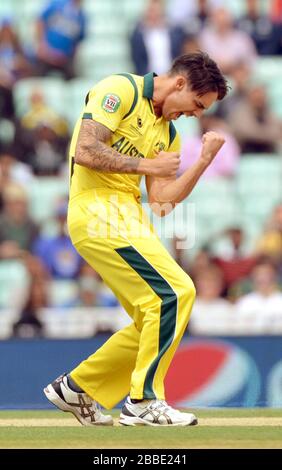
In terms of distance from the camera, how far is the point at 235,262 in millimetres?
12328

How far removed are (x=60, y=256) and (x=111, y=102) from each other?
18.4 feet

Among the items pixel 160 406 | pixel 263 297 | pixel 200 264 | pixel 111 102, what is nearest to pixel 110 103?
pixel 111 102

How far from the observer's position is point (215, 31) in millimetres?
14594

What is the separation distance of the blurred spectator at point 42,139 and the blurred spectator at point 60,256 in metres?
1.32

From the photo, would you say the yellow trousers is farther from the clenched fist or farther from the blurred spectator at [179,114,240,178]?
the blurred spectator at [179,114,240,178]

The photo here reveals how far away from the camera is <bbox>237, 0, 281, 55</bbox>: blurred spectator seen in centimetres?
1482

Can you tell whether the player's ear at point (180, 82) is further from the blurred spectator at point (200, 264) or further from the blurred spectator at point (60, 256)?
the blurred spectator at point (60, 256)

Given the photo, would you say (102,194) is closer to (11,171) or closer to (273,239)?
(273,239)

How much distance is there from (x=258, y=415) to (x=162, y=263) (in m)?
1.41

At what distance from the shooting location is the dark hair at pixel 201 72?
7.21m

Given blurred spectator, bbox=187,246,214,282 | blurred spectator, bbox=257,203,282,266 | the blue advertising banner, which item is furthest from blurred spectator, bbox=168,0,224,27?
the blue advertising banner

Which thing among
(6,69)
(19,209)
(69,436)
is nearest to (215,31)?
(6,69)

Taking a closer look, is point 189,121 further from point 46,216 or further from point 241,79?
point 46,216
